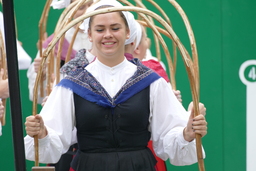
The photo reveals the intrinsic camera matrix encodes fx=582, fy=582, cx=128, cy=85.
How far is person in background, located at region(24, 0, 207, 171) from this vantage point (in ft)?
7.98

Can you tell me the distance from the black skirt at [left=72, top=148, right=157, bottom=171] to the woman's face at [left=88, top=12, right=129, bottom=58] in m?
0.44

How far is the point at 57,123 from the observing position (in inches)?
96.7

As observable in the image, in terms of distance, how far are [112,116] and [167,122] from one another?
247 millimetres

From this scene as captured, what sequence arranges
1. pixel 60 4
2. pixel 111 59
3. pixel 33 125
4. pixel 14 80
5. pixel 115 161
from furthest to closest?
1. pixel 60 4
2. pixel 111 59
3. pixel 115 161
4. pixel 33 125
5. pixel 14 80

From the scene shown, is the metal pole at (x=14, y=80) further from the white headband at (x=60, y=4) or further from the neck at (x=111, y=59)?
the white headband at (x=60, y=4)

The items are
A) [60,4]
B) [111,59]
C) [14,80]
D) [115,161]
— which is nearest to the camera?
[14,80]

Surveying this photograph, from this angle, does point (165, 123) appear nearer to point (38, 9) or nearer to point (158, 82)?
point (158, 82)

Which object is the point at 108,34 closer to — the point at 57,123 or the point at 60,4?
the point at 57,123

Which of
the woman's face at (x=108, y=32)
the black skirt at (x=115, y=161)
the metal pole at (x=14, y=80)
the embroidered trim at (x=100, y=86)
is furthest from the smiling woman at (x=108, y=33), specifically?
the metal pole at (x=14, y=80)

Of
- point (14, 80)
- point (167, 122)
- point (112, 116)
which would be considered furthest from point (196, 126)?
point (14, 80)

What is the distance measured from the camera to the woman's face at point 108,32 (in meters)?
2.46

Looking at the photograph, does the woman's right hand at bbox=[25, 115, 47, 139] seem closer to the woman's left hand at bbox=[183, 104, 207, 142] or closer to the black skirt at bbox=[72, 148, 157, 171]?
the black skirt at bbox=[72, 148, 157, 171]

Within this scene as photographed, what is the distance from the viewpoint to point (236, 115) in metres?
4.92

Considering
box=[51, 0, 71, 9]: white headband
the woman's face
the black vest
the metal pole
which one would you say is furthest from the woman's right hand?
box=[51, 0, 71, 9]: white headband
